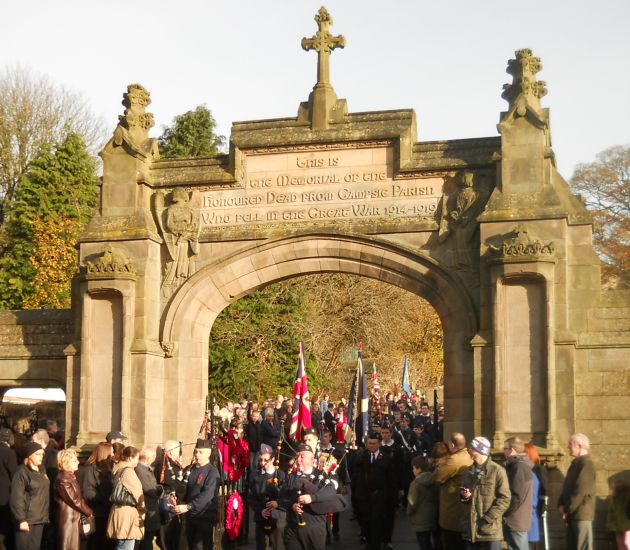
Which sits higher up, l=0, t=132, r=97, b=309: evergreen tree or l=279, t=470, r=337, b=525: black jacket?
l=0, t=132, r=97, b=309: evergreen tree

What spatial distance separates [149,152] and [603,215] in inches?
919

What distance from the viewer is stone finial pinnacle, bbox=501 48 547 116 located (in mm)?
15039

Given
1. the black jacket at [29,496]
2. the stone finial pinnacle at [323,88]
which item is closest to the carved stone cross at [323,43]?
the stone finial pinnacle at [323,88]

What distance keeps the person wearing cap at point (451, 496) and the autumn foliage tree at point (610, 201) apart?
2488cm

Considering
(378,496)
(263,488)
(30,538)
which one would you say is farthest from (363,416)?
(30,538)

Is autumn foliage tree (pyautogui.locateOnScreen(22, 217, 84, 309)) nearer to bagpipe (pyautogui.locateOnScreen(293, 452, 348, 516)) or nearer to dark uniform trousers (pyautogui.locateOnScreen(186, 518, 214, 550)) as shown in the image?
dark uniform trousers (pyautogui.locateOnScreen(186, 518, 214, 550))

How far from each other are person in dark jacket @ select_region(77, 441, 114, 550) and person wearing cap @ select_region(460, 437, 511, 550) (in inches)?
162

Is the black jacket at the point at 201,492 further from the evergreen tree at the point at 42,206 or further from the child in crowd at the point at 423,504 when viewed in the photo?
the evergreen tree at the point at 42,206

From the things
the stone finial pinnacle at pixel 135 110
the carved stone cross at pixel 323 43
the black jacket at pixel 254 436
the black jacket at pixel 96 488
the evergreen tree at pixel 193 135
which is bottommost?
the black jacket at pixel 96 488

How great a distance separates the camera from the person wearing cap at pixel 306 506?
31.8 ft

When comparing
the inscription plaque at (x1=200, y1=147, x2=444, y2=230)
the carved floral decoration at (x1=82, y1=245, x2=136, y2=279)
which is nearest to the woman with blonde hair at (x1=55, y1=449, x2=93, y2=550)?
the carved floral decoration at (x1=82, y1=245, x2=136, y2=279)

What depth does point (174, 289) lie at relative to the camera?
1633 centimetres

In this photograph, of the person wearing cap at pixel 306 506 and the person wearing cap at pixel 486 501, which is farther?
the person wearing cap at pixel 486 501

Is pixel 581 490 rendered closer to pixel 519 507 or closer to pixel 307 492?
pixel 519 507
